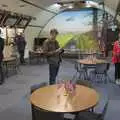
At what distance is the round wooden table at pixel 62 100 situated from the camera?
11.3 ft

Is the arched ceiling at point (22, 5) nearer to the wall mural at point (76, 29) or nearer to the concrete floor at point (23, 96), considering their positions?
the concrete floor at point (23, 96)

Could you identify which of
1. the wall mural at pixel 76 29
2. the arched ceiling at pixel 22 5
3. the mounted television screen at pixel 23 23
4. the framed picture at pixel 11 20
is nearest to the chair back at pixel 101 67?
the arched ceiling at pixel 22 5

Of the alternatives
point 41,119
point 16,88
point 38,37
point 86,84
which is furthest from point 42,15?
point 41,119

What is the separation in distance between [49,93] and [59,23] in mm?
14254

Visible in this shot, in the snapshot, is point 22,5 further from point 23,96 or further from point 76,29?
point 76,29

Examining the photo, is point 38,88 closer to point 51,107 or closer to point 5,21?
point 51,107

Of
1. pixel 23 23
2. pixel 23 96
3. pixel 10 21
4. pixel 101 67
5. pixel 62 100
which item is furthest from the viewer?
pixel 23 23

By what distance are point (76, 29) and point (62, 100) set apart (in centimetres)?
1424

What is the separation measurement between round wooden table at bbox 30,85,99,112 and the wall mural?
12697mm

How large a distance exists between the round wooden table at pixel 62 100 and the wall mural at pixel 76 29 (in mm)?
12697

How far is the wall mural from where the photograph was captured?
56.2 ft

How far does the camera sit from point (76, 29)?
1766 cm

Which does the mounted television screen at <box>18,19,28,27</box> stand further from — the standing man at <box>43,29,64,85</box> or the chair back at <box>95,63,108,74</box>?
the standing man at <box>43,29,64,85</box>

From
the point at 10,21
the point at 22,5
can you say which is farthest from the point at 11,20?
the point at 22,5
